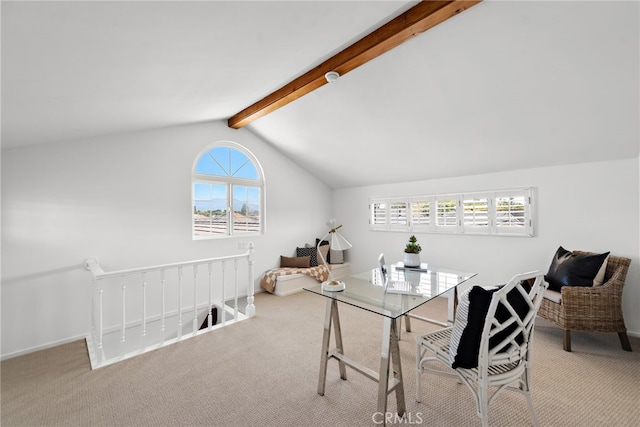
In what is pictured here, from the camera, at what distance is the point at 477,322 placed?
1405 mm

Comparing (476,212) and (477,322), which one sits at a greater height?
(476,212)

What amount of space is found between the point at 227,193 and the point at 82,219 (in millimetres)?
1806

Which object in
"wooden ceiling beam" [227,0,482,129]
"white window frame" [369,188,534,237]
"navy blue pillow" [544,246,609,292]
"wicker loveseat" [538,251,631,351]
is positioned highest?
"wooden ceiling beam" [227,0,482,129]

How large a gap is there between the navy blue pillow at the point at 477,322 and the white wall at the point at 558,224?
2.37m

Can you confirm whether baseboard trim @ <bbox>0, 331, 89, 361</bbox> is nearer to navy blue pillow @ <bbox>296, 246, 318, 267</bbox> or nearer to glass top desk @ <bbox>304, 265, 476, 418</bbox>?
glass top desk @ <bbox>304, 265, 476, 418</bbox>

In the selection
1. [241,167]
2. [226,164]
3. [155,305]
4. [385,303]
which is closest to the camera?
[385,303]

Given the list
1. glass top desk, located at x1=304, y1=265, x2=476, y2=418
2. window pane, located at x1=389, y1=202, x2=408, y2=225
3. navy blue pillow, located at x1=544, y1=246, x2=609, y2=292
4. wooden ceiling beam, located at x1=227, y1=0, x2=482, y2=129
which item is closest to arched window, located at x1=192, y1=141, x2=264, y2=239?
wooden ceiling beam, located at x1=227, y1=0, x2=482, y2=129

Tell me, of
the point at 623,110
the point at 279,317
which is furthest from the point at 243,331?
the point at 623,110

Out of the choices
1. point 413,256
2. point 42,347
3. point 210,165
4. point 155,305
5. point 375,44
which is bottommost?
point 42,347

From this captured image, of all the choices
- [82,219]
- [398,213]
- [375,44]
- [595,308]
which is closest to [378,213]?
[398,213]

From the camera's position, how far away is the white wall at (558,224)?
9.18ft

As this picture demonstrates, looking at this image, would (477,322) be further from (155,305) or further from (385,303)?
(155,305)

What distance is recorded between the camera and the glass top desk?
5.24 feet

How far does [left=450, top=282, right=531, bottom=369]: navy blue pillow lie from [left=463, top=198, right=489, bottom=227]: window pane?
2550mm
